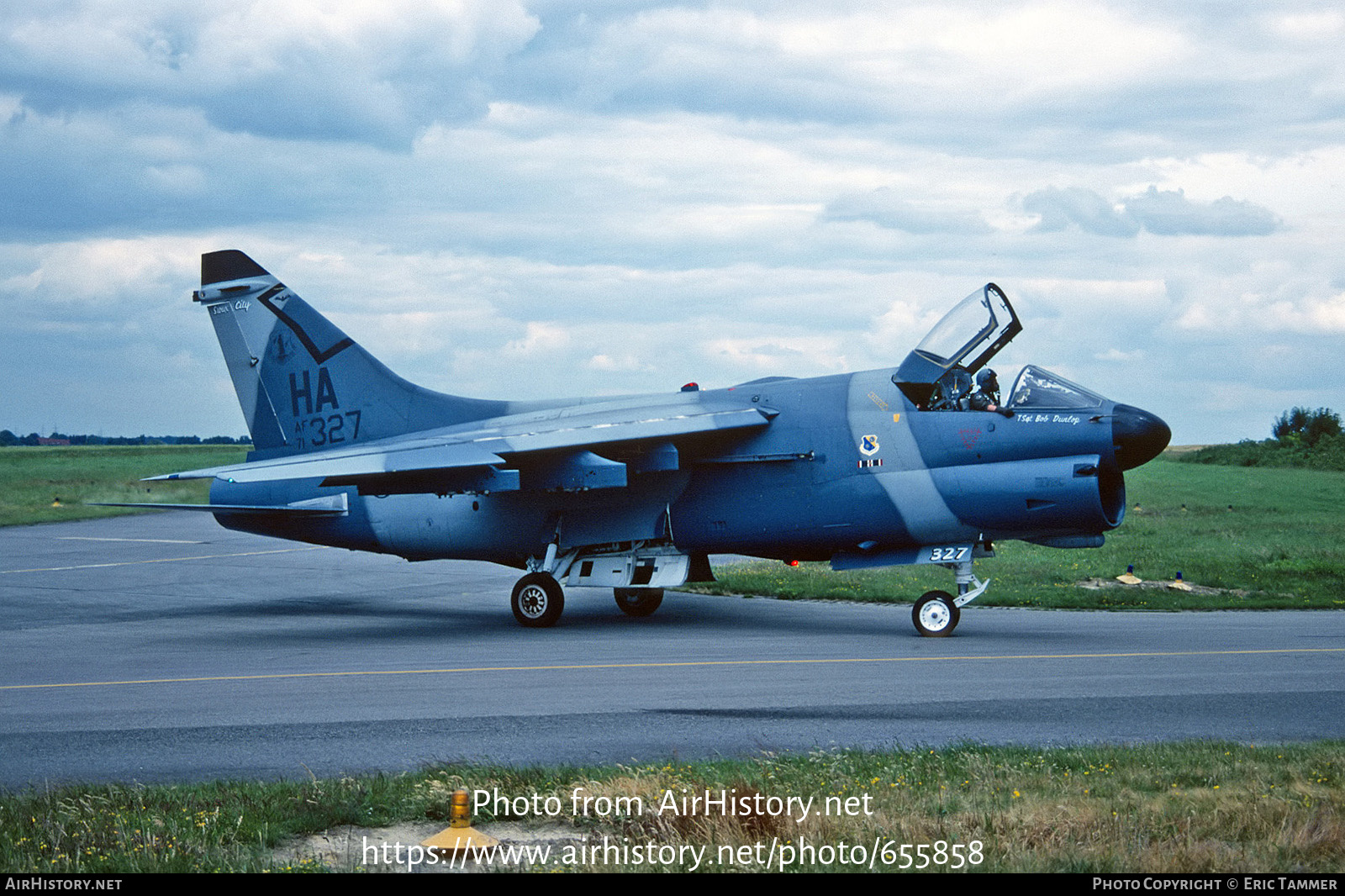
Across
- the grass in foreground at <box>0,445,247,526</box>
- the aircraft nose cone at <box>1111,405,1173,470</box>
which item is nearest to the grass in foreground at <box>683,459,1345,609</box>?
the aircraft nose cone at <box>1111,405,1173,470</box>

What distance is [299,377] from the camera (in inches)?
843

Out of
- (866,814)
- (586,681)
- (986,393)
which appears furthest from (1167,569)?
(866,814)

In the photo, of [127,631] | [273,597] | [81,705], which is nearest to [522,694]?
[81,705]

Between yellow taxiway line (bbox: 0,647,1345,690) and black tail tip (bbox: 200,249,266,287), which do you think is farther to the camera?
black tail tip (bbox: 200,249,266,287)

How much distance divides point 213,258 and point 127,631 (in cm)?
696

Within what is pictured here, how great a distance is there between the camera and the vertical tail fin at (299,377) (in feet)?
69.2

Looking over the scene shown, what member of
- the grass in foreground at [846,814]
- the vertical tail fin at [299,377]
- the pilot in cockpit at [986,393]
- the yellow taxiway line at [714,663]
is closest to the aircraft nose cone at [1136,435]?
the pilot in cockpit at [986,393]

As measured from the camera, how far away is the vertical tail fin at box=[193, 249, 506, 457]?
21.1 metres

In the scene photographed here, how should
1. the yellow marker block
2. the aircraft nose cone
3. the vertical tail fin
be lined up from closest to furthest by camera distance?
the yellow marker block < the aircraft nose cone < the vertical tail fin

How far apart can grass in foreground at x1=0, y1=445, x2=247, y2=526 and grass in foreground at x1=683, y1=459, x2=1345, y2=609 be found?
19.8m

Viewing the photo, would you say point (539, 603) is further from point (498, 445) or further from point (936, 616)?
point (936, 616)

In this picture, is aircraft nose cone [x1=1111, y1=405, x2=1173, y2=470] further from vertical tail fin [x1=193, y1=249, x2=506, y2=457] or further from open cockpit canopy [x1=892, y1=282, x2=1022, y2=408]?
vertical tail fin [x1=193, y1=249, x2=506, y2=457]
